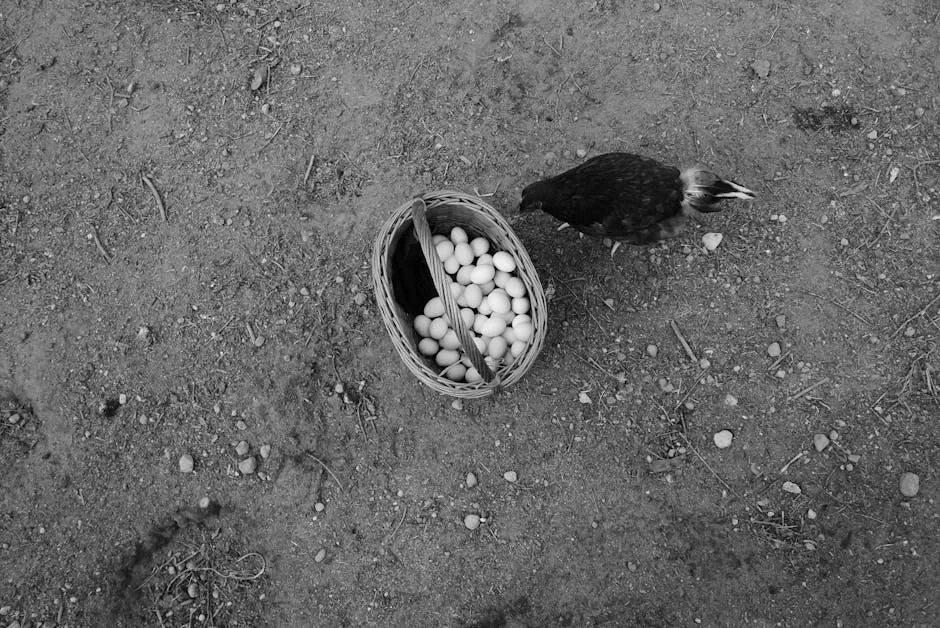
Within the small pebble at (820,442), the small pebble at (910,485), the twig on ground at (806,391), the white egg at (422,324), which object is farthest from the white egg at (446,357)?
the small pebble at (910,485)

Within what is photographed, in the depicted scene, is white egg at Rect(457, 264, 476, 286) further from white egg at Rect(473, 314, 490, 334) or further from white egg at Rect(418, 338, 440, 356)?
white egg at Rect(418, 338, 440, 356)

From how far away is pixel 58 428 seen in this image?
2.96m

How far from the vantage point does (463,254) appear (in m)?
2.71

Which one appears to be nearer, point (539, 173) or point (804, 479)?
point (804, 479)

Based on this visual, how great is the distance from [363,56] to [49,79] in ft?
6.16

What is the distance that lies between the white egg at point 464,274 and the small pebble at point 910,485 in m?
2.35

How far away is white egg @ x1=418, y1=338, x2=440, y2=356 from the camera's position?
8.71ft

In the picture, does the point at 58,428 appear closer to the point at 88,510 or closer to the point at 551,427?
the point at 88,510

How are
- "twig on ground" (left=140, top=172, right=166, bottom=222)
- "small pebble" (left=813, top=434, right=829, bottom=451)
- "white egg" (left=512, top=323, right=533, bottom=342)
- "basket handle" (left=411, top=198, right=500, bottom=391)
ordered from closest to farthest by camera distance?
"basket handle" (left=411, top=198, right=500, bottom=391)
"white egg" (left=512, top=323, right=533, bottom=342)
"small pebble" (left=813, top=434, right=829, bottom=451)
"twig on ground" (left=140, top=172, right=166, bottom=222)

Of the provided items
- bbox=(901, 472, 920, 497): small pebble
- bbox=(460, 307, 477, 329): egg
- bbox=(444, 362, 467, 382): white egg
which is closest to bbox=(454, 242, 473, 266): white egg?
bbox=(460, 307, 477, 329): egg

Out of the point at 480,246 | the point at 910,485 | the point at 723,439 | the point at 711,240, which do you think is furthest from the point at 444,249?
the point at 910,485

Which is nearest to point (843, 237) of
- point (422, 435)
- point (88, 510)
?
point (422, 435)

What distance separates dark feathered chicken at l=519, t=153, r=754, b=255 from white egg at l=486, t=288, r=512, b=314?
1.51 ft

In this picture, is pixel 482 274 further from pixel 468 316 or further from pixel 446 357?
pixel 446 357
